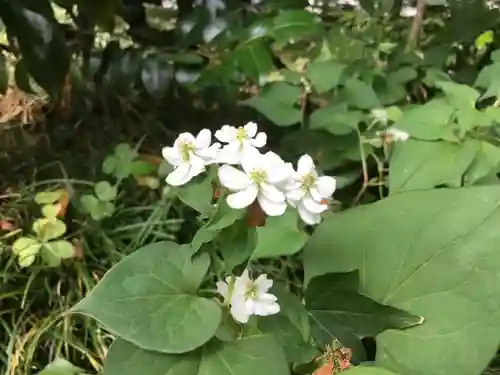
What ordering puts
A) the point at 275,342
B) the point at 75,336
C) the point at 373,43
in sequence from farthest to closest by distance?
the point at 373,43 → the point at 75,336 → the point at 275,342

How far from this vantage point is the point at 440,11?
3.89 ft

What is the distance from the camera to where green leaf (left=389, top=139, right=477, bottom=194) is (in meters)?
0.78

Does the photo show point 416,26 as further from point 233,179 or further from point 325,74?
point 233,179

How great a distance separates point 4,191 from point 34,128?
0.57 feet

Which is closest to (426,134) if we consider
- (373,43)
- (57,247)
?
(373,43)

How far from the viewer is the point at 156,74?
3.13ft

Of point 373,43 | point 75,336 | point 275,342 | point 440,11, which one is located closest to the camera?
point 275,342

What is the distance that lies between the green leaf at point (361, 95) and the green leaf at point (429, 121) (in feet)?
0.19

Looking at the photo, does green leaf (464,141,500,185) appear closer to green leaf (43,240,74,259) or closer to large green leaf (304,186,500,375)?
large green leaf (304,186,500,375)

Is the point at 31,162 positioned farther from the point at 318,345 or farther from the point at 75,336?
the point at 318,345

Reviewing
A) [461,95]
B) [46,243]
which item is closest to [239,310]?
[46,243]

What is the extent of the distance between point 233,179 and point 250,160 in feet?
0.06

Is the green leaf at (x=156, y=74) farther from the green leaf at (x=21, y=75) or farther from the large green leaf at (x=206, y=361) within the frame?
the large green leaf at (x=206, y=361)

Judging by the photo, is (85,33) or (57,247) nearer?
(57,247)
